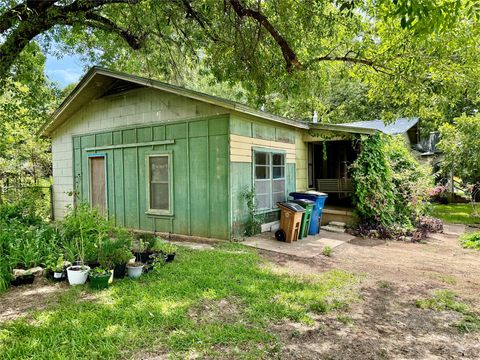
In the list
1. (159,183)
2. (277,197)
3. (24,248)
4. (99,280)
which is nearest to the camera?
(99,280)

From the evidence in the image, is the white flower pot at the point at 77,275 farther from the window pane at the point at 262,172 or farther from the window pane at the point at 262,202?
the window pane at the point at 262,172

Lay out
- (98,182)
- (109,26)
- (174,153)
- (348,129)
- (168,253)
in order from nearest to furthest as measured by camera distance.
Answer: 1. (168,253)
2. (109,26)
3. (174,153)
4. (348,129)
5. (98,182)

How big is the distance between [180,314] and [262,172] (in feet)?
16.2

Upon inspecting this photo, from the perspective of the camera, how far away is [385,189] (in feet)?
27.3

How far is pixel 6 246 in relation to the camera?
4.64m

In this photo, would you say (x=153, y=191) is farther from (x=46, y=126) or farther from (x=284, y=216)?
(x=46, y=126)

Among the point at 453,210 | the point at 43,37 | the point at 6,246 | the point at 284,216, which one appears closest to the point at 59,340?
the point at 6,246

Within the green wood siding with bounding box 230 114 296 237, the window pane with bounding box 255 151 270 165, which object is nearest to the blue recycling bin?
the green wood siding with bounding box 230 114 296 237

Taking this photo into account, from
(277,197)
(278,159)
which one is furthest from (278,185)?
(278,159)

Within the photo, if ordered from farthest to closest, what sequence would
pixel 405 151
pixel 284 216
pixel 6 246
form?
pixel 405 151, pixel 284 216, pixel 6 246

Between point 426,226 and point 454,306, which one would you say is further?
point 426,226

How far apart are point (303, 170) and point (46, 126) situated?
843 cm

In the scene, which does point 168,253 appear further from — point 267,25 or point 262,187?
Result: point 267,25

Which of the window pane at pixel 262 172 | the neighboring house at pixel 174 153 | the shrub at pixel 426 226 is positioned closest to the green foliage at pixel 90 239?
the neighboring house at pixel 174 153
